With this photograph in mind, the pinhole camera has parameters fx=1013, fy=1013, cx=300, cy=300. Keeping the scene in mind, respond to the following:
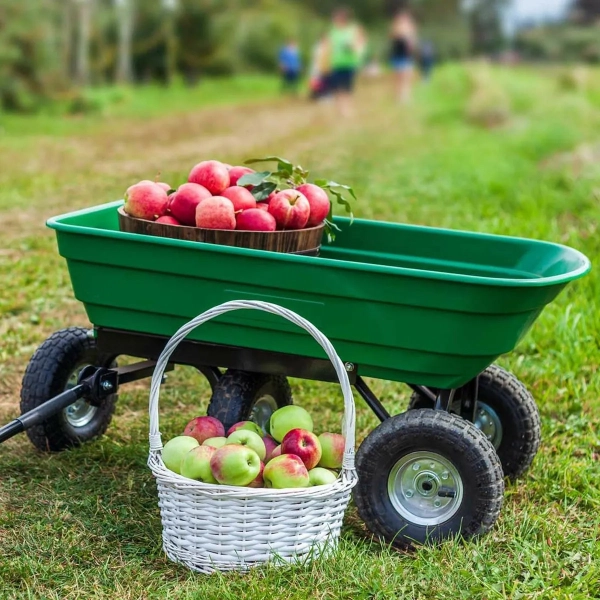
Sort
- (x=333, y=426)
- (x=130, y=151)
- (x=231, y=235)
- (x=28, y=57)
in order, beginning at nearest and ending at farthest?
(x=231, y=235) < (x=333, y=426) < (x=130, y=151) < (x=28, y=57)

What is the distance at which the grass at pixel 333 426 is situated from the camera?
2.71 metres

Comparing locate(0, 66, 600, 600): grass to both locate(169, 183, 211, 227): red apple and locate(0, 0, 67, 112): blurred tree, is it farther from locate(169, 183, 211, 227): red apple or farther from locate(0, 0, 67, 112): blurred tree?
locate(0, 0, 67, 112): blurred tree

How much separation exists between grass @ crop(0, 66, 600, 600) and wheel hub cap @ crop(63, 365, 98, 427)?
13 cm

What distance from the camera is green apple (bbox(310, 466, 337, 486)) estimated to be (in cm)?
283

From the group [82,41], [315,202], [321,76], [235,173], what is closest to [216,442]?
[315,202]

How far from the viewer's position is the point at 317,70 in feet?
69.1

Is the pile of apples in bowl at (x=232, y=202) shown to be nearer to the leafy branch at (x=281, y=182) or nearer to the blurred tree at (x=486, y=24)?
the leafy branch at (x=281, y=182)

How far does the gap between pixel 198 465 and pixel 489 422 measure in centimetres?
115

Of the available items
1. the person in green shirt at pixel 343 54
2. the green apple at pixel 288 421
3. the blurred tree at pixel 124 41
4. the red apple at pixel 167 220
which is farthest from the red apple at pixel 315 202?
the blurred tree at pixel 124 41

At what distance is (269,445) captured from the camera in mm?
2977

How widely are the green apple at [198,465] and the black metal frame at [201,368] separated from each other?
1.30ft

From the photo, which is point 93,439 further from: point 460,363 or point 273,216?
point 460,363

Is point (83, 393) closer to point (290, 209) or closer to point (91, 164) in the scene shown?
point (290, 209)

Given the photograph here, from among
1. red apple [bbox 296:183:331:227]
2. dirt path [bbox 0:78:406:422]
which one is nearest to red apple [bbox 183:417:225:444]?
red apple [bbox 296:183:331:227]
